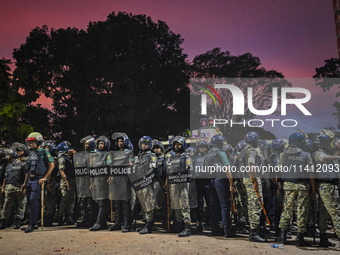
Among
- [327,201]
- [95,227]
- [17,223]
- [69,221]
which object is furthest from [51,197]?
[327,201]

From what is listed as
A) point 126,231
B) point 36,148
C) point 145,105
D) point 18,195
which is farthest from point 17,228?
point 145,105

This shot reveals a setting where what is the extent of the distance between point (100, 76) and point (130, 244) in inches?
771

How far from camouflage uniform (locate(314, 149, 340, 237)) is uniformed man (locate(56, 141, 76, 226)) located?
6.53 metres

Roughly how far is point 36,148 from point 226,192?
5073 millimetres

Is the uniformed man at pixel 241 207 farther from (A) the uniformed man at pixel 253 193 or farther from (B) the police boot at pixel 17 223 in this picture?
(B) the police boot at pixel 17 223

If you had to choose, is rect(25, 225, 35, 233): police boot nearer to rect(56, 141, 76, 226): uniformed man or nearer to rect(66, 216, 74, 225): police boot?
rect(56, 141, 76, 226): uniformed man

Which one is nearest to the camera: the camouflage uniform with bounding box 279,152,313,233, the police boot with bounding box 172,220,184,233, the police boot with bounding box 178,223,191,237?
the camouflage uniform with bounding box 279,152,313,233

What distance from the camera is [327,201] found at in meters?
6.93

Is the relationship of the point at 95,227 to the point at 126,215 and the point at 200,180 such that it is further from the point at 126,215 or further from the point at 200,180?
the point at 200,180

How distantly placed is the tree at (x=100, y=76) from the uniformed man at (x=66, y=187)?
14.2m

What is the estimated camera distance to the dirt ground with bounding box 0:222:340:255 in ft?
22.8

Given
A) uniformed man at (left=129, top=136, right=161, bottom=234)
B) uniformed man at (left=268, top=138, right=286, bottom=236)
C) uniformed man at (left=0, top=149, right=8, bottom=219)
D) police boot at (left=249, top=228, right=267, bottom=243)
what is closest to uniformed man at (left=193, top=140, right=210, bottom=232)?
uniformed man at (left=129, top=136, right=161, bottom=234)

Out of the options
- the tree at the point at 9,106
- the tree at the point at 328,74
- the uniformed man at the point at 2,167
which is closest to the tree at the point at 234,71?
the tree at the point at 328,74

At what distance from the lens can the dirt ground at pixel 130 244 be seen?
6941 millimetres
